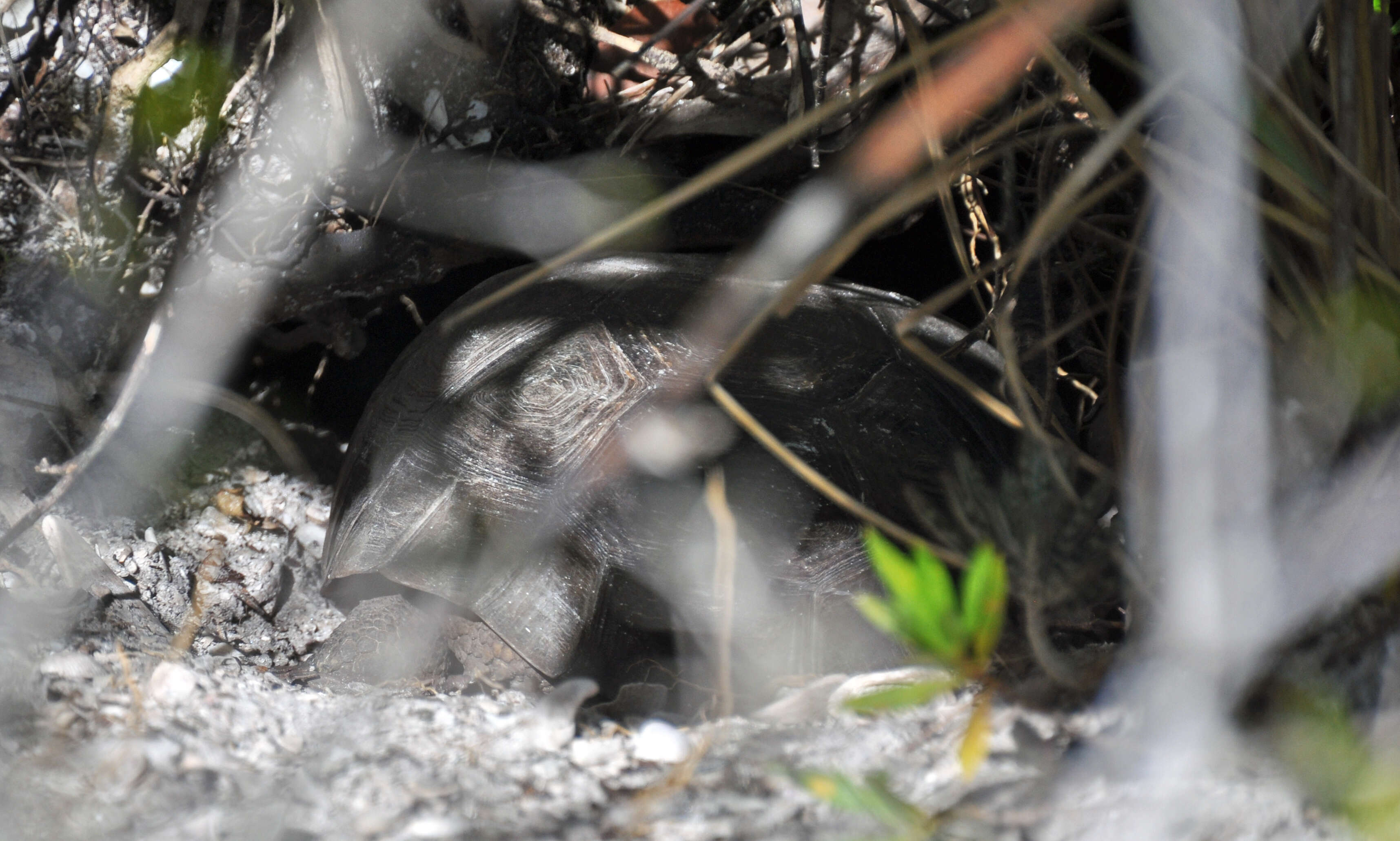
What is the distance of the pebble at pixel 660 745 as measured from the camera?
1.04 meters

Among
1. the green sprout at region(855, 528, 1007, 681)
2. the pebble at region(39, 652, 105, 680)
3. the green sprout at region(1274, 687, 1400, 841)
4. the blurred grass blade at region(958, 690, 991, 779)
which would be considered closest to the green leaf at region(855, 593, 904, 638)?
the green sprout at region(855, 528, 1007, 681)

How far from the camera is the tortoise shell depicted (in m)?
1.67

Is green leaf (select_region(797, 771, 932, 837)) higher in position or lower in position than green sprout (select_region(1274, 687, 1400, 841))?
higher

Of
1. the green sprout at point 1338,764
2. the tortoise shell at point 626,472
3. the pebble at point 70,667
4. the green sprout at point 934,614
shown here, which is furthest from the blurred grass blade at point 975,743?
the pebble at point 70,667

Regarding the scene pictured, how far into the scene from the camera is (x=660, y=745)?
106 centimetres

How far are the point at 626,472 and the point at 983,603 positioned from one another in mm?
1161

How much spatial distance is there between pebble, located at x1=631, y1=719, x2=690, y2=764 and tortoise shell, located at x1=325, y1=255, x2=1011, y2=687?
542 mm

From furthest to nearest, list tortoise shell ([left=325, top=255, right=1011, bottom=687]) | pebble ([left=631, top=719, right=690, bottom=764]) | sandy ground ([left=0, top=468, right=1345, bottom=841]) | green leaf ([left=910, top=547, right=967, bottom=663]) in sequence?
tortoise shell ([left=325, top=255, right=1011, bottom=687]) < pebble ([left=631, top=719, right=690, bottom=764]) < sandy ground ([left=0, top=468, right=1345, bottom=841]) < green leaf ([left=910, top=547, right=967, bottom=663])

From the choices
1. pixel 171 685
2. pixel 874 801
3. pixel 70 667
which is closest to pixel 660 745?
pixel 874 801

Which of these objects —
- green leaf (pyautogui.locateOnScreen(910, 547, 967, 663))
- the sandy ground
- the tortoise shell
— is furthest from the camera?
the tortoise shell

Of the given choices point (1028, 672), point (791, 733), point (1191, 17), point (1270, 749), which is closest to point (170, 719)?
point (791, 733)

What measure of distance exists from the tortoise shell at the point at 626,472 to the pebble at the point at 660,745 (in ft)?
1.78

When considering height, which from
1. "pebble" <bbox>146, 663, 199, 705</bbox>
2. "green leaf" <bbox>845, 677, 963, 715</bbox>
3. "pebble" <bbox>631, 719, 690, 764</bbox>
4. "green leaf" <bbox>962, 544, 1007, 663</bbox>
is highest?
A: "green leaf" <bbox>962, 544, 1007, 663</bbox>

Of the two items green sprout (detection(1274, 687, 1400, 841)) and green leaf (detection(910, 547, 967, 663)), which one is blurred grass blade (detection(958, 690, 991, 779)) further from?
green sprout (detection(1274, 687, 1400, 841))
